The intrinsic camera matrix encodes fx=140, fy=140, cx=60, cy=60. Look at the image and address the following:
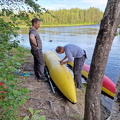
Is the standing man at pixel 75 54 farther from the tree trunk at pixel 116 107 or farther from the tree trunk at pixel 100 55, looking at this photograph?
the tree trunk at pixel 116 107

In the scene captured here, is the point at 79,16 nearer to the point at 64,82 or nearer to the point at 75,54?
the point at 75,54

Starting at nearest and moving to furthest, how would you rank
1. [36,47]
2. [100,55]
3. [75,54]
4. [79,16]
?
[100,55] < [75,54] < [36,47] < [79,16]

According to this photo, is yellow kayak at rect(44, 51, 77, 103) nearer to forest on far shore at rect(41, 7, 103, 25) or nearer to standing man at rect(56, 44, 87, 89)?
standing man at rect(56, 44, 87, 89)

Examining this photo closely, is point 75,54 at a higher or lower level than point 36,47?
lower

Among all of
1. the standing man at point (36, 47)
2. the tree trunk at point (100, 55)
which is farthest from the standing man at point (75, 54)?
the tree trunk at point (100, 55)

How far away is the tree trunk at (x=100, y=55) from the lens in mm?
1869

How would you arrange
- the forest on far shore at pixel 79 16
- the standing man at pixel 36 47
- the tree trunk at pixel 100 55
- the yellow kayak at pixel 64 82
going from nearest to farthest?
the tree trunk at pixel 100 55, the yellow kayak at pixel 64 82, the standing man at pixel 36 47, the forest on far shore at pixel 79 16

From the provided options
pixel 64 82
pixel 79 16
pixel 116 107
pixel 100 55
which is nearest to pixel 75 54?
pixel 64 82

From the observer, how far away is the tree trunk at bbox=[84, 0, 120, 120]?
187cm

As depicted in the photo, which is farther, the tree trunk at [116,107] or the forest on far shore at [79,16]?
the forest on far shore at [79,16]

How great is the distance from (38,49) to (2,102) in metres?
2.50

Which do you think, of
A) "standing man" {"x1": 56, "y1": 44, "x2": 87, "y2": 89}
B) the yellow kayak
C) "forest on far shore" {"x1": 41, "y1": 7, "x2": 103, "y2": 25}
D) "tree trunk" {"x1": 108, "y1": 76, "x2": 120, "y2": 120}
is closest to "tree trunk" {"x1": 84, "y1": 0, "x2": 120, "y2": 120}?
"tree trunk" {"x1": 108, "y1": 76, "x2": 120, "y2": 120}

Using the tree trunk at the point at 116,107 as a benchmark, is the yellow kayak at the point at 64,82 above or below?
below

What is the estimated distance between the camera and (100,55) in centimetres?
212
